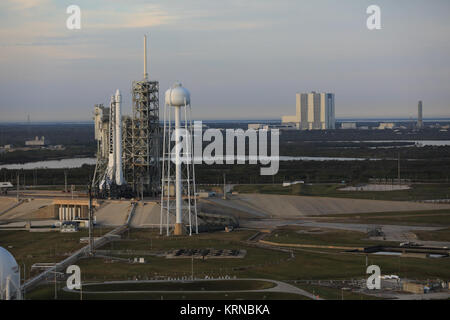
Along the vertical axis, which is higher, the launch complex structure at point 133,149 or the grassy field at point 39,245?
the launch complex structure at point 133,149

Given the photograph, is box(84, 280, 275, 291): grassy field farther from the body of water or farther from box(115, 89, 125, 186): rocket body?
the body of water

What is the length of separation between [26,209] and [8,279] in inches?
1965

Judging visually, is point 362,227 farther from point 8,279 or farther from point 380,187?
point 8,279

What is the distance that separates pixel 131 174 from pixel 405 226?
32082 millimetres

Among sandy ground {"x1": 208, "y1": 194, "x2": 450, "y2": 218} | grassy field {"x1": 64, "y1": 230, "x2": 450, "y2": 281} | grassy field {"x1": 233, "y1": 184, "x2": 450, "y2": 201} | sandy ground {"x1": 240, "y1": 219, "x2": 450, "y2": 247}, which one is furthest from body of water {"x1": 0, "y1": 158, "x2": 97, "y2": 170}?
grassy field {"x1": 64, "y1": 230, "x2": 450, "y2": 281}

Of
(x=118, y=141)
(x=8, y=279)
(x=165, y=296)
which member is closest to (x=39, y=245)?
(x=118, y=141)

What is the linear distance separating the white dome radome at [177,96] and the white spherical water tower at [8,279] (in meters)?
33.1

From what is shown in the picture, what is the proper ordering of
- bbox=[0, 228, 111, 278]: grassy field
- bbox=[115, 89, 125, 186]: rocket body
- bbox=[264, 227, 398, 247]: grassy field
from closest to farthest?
bbox=[0, 228, 111, 278]: grassy field
bbox=[264, 227, 398, 247]: grassy field
bbox=[115, 89, 125, 186]: rocket body

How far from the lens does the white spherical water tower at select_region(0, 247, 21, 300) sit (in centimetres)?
3844

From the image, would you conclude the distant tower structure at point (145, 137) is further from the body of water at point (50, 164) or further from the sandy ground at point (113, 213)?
the body of water at point (50, 164)

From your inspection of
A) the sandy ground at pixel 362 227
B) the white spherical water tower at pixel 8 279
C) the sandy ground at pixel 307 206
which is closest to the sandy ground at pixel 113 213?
the sandy ground at pixel 307 206

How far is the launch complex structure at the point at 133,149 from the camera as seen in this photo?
283ft

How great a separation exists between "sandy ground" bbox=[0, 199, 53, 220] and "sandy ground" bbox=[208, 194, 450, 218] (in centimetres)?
1883
